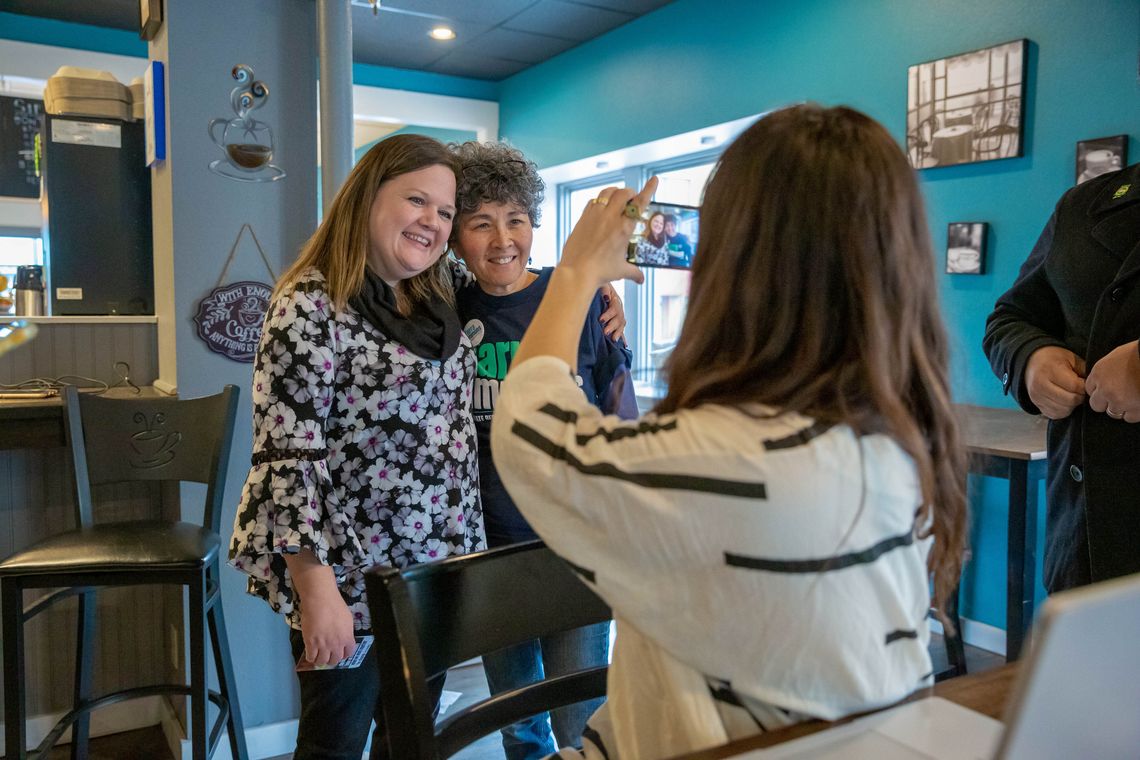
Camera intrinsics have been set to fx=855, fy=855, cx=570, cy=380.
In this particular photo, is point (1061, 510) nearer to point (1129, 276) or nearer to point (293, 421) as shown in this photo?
point (1129, 276)

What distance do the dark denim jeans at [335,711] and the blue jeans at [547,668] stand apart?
0.72 ft

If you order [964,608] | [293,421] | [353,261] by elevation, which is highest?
[353,261]

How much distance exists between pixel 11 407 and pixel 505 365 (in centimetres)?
126

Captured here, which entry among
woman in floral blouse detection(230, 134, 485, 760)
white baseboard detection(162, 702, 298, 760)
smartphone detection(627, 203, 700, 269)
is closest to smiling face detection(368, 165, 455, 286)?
woman in floral blouse detection(230, 134, 485, 760)

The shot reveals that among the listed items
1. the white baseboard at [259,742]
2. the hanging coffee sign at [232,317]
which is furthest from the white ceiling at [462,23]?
the white baseboard at [259,742]

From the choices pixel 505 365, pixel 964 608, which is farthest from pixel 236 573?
pixel 964 608

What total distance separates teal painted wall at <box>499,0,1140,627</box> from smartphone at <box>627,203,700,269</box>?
220 cm

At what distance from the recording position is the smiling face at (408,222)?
1336 millimetres

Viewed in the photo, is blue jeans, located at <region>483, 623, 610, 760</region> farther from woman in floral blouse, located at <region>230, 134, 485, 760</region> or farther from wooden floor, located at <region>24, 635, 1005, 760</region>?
wooden floor, located at <region>24, 635, 1005, 760</region>

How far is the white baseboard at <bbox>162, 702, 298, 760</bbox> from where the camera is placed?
7.42ft

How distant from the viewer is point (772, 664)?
26.3 inches

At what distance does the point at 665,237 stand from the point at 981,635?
9.74 feet

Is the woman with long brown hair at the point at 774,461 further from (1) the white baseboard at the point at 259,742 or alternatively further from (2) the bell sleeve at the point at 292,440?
(1) the white baseboard at the point at 259,742

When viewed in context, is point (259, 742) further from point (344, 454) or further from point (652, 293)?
point (652, 293)
